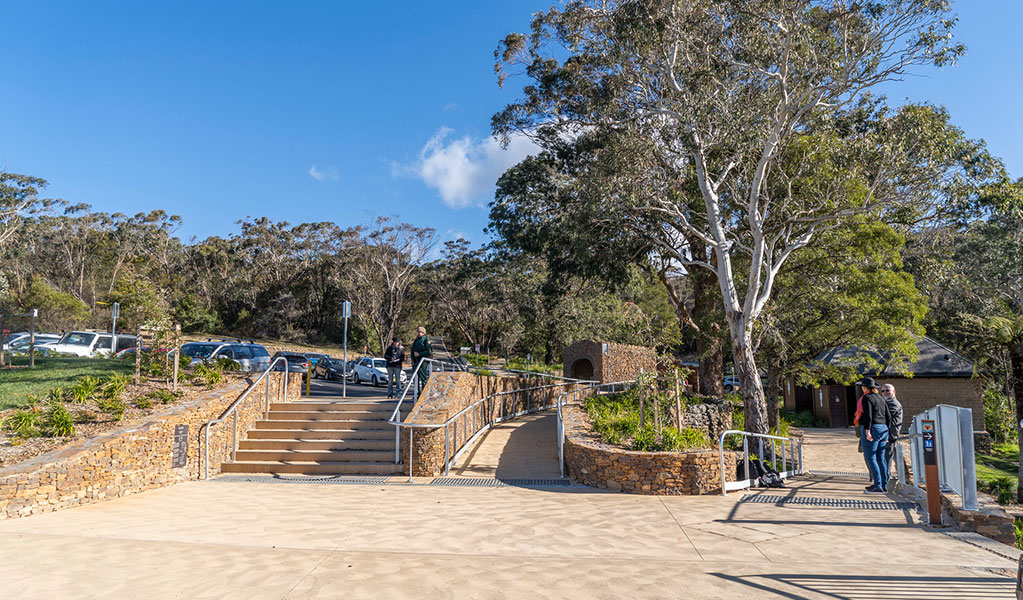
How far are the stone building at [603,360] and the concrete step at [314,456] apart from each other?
42.8 ft

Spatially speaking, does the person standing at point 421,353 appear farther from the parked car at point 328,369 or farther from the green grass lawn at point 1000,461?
the green grass lawn at point 1000,461

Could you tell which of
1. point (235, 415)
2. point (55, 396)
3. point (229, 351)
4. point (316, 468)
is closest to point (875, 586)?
point (316, 468)

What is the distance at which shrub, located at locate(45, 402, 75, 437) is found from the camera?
29.4 feet

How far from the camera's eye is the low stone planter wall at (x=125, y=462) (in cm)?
755

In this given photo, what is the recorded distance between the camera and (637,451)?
9547 millimetres

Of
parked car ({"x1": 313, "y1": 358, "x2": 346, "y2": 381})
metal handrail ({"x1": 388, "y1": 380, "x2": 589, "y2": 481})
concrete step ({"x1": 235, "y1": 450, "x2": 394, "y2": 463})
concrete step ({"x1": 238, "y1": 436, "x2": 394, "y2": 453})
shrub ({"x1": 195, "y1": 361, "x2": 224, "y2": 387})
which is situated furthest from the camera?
parked car ({"x1": 313, "y1": 358, "x2": 346, "y2": 381})

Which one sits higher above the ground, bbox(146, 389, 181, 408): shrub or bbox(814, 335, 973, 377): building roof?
bbox(814, 335, 973, 377): building roof

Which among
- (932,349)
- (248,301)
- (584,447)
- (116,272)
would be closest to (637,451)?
(584,447)

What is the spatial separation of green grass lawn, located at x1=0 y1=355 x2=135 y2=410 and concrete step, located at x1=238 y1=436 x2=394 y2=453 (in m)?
3.73

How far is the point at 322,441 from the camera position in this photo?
11648mm

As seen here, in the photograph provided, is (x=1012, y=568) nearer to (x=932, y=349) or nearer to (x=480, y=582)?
(x=480, y=582)

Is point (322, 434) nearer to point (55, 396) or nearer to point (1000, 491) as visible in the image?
point (55, 396)

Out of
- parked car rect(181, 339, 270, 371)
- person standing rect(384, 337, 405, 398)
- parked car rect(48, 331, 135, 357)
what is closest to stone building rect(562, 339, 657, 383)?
person standing rect(384, 337, 405, 398)

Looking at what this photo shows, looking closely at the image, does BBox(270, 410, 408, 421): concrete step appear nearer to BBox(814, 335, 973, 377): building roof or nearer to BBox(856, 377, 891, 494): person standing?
BBox(856, 377, 891, 494): person standing
